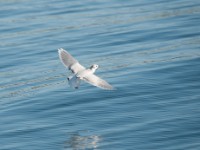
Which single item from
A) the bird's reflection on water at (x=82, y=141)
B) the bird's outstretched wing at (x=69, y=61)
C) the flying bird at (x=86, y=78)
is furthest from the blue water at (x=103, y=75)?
the bird's outstretched wing at (x=69, y=61)

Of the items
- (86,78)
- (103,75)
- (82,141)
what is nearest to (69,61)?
(86,78)

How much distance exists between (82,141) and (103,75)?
17.3ft

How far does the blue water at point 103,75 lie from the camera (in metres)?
15.7

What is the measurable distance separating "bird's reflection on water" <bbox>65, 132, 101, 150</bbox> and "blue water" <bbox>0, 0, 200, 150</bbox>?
0.02 m

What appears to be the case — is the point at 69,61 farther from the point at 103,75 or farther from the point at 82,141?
the point at 103,75

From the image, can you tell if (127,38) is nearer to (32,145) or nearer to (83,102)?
(83,102)

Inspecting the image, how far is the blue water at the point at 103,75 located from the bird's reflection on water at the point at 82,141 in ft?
0.07

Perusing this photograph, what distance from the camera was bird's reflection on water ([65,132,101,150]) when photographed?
15.0m

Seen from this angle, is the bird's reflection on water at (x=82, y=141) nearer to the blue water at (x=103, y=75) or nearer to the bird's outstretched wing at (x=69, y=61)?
the blue water at (x=103, y=75)

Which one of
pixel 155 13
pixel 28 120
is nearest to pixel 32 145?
pixel 28 120

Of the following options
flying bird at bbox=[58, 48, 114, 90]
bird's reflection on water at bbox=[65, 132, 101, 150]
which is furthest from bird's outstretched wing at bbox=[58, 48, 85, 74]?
bird's reflection on water at bbox=[65, 132, 101, 150]

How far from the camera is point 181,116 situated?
16484mm

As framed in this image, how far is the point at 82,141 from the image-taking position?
15297 mm

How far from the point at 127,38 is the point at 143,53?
2172mm
